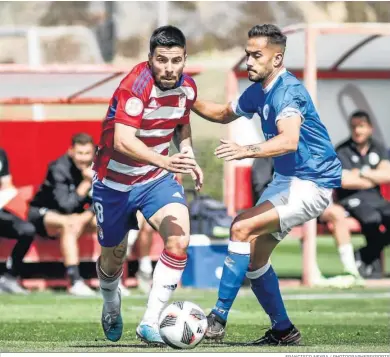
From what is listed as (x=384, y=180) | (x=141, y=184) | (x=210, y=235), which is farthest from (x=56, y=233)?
(x=141, y=184)

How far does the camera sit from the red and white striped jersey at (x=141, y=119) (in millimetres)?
8289

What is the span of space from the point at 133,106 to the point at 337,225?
6217 millimetres

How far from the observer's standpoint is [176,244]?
27.2 ft

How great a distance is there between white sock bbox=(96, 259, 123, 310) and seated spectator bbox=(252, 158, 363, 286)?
5.16m

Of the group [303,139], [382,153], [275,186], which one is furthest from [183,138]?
[382,153]

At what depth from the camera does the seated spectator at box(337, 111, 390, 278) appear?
46.9ft

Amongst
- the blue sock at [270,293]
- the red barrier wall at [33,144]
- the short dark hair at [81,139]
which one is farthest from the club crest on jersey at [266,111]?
the red barrier wall at [33,144]

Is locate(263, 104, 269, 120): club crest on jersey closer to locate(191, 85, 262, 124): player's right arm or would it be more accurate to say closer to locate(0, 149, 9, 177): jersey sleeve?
locate(191, 85, 262, 124): player's right arm

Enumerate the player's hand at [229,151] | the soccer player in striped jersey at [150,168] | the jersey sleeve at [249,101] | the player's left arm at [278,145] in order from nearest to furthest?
the player's hand at [229,151] < the player's left arm at [278,145] < the soccer player in striped jersey at [150,168] < the jersey sleeve at [249,101]

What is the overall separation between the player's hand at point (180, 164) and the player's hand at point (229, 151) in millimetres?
183

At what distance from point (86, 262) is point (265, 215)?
19.3ft

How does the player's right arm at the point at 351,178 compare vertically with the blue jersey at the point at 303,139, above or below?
below

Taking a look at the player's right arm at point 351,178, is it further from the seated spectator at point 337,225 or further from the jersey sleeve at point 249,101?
the jersey sleeve at point 249,101

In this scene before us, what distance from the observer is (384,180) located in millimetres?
14484
